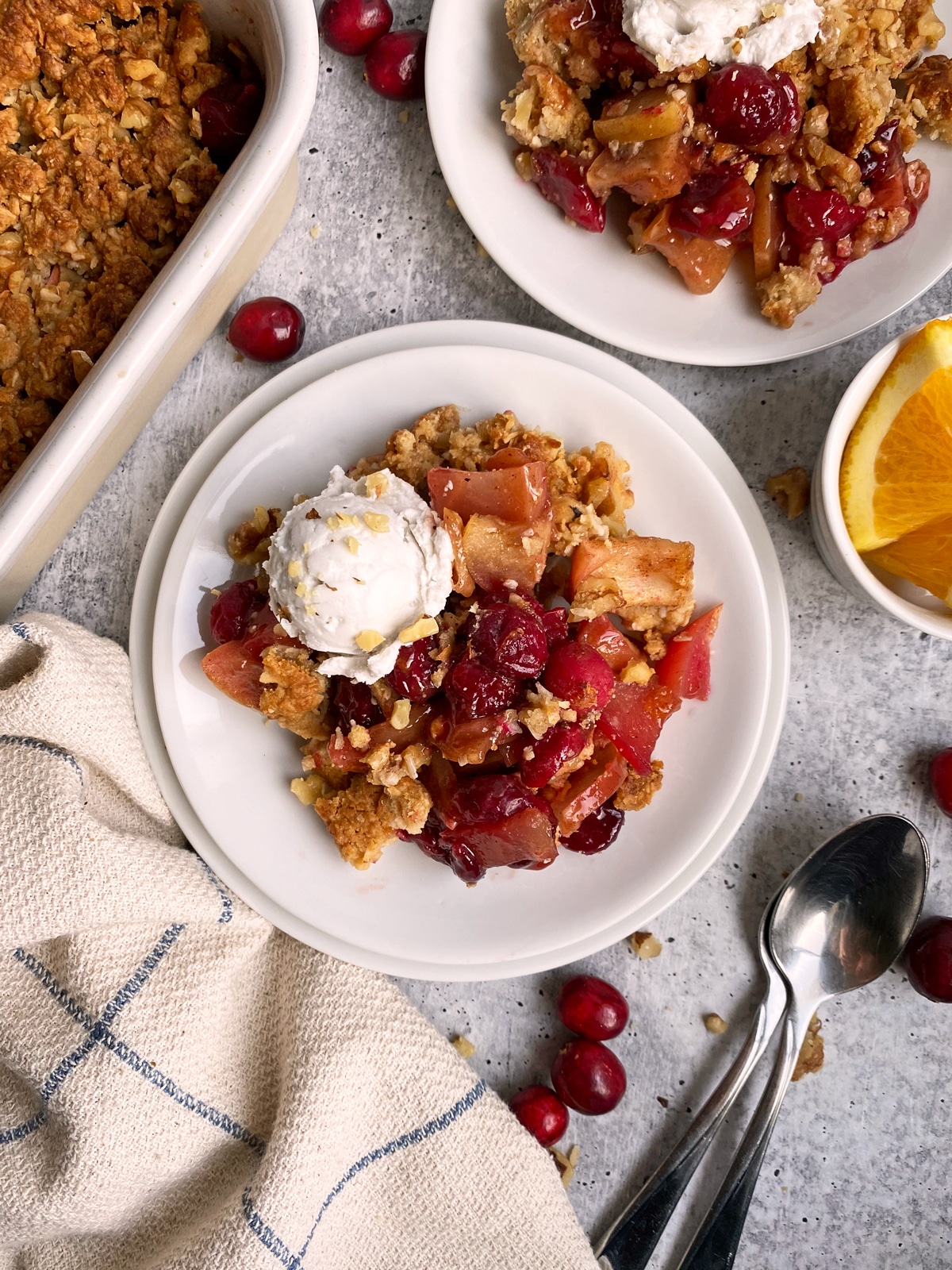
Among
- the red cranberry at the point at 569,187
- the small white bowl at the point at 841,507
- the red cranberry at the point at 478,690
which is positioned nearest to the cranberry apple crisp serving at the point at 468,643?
the red cranberry at the point at 478,690

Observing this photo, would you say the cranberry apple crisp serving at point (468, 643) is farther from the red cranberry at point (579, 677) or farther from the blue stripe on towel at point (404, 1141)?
the blue stripe on towel at point (404, 1141)

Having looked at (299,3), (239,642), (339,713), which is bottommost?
(339,713)

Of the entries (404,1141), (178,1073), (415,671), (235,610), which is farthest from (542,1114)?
(235,610)

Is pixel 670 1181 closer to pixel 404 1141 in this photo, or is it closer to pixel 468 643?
pixel 404 1141

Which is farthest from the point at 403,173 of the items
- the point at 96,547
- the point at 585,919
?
the point at 585,919

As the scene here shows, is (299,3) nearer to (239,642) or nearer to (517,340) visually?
(517,340)

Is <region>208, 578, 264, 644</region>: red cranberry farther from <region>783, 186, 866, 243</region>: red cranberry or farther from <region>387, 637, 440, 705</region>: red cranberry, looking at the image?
<region>783, 186, 866, 243</region>: red cranberry
